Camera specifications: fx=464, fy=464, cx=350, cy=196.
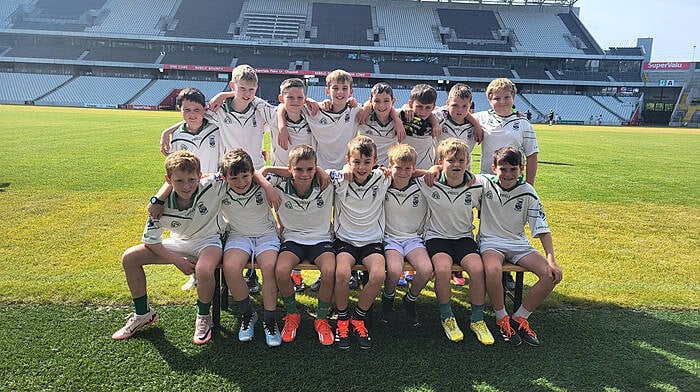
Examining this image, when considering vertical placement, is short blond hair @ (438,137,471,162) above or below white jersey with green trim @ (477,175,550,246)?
above

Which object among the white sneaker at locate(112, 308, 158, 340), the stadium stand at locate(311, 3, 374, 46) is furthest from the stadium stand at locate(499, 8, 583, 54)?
the white sneaker at locate(112, 308, 158, 340)

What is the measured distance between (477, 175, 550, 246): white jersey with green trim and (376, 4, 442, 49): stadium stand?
51044 millimetres

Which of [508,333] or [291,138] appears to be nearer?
[508,333]

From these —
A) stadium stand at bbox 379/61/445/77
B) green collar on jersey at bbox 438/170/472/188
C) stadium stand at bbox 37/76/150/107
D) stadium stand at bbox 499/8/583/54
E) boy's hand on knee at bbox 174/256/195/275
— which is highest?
stadium stand at bbox 499/8/583/54

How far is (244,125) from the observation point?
184 inches

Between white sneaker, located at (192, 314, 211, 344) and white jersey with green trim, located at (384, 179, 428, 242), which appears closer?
white sneaker, located at (192, 314, 211, 344)

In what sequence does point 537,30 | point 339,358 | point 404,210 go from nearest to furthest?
point 339,358 < point 404,210 < point 537,30

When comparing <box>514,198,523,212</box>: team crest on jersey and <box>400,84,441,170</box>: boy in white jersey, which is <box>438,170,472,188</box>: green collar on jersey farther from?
<box>400,84,441,170</box>: boy in white jersey

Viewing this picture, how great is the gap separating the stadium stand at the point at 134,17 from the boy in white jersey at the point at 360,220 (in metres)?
53.3

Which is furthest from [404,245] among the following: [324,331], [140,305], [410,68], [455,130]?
[410,68]

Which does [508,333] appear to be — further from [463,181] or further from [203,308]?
[203,308]

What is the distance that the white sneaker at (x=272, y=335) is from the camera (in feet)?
11.1

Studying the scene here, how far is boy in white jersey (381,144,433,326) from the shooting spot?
3.65 m

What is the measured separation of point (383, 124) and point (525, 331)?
2254 mm
